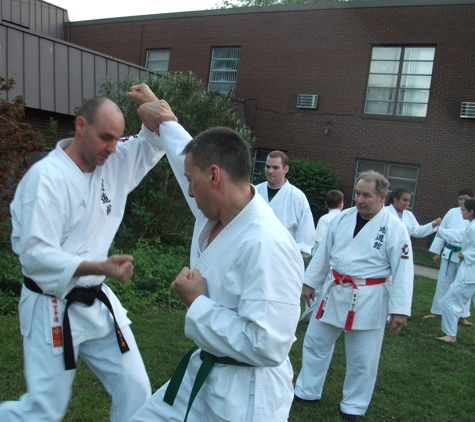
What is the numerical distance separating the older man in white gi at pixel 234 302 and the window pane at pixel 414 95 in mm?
13958

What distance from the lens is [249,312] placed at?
1927 mm

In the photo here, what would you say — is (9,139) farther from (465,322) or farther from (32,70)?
(465,322)

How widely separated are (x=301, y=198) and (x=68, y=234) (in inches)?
167

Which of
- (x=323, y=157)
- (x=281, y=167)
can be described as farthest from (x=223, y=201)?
(x=323, y=157)

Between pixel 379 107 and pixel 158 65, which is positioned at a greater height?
pixel 158 65

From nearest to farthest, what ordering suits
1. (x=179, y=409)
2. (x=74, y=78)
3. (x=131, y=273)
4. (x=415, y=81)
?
(x=179, y=409) < (x=131, y=273) < (x=74, y=78) < (x=415, y=81)

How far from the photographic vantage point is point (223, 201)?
217 centimetres

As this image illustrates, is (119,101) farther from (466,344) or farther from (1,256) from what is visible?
(466,344)

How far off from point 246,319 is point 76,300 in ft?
3.92

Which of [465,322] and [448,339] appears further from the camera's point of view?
[465,322]

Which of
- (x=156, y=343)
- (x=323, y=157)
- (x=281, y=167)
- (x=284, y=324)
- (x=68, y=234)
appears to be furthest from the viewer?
(x=323, y=157)

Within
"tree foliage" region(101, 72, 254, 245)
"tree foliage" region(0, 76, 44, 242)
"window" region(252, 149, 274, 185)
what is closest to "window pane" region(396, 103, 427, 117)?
"window" region(252, 149, 274, 185)

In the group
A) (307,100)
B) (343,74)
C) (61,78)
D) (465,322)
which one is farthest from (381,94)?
(61,78)

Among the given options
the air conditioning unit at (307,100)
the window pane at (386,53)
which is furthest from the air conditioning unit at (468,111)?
the air conditioning unit at (307,100)
